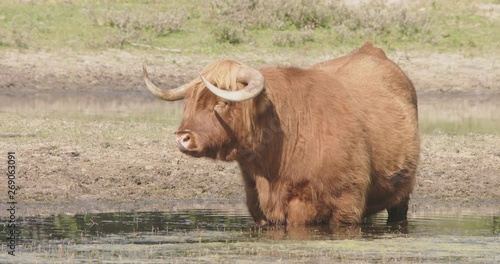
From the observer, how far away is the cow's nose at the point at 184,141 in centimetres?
905

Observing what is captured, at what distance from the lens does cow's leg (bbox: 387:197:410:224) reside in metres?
11.1

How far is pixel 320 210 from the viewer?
964 cm

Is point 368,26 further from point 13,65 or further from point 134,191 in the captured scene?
point 134,191

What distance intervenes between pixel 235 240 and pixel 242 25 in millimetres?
16604

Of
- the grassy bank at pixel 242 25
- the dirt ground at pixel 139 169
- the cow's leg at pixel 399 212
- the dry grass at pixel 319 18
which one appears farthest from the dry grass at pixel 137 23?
the cow's leg at pixel 399 212

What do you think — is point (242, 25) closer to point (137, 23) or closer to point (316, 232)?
point (137, 23)

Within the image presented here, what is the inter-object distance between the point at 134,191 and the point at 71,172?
79cm

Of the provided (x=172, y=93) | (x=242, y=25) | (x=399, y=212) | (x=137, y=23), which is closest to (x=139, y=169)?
(x=399, y=212)

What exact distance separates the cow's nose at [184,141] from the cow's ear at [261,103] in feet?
2.12

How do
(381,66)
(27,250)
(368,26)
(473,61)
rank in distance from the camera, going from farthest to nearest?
(368,26), (473,61), (381,66), (27,250)

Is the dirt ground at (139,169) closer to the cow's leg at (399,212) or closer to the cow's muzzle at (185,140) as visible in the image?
the cow's leg at (399,212)

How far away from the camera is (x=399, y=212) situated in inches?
439

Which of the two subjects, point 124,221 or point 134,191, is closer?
point 124,221

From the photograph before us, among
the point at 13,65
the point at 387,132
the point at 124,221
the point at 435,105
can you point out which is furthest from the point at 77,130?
the point at 435,105
